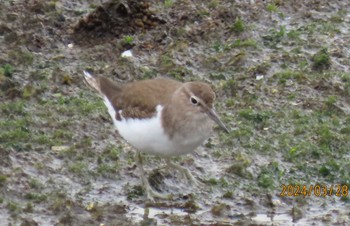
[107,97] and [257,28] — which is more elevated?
[107,97]

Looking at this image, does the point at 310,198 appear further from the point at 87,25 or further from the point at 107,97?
the point at 87,25

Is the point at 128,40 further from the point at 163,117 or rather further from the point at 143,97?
the point at 163,117

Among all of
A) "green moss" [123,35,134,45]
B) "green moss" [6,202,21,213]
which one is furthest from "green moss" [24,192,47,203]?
"green moss" [123,35,134,45]

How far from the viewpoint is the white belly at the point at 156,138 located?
33.1 ft

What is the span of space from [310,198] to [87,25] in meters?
3.99

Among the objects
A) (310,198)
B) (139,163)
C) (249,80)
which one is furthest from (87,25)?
(310,198)

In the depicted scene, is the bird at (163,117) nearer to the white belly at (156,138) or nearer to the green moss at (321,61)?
the white belly at (156,138)

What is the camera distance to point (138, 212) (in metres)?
10.4

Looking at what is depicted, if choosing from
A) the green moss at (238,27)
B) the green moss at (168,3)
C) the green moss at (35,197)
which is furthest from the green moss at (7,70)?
the green moss at (238,27)

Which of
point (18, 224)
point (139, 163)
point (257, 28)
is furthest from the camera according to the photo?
point (257, 28)

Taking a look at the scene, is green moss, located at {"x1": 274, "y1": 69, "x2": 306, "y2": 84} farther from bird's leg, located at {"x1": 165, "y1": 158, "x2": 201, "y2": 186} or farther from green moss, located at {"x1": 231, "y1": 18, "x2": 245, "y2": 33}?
bird's leg, located at {"x1": 165, "y1": 158, "x2": 201, "y2": 186}
